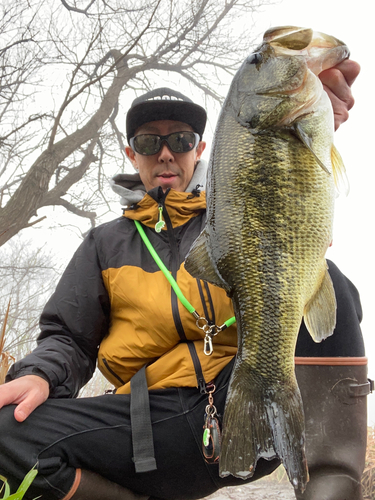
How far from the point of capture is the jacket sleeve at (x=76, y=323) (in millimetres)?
1986

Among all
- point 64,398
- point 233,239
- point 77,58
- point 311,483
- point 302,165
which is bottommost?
point 311,483

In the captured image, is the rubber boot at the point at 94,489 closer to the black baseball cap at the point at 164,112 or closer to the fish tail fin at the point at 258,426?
the fish tail fin at the point at 258,426

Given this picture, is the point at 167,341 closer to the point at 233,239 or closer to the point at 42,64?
the point at 233,239

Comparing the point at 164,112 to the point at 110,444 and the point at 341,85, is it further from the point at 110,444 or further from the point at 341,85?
the point at 110,444

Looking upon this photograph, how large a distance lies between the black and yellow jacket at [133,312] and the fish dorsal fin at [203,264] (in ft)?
1.30

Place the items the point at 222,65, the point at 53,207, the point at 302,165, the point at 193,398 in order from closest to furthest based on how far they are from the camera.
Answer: the point at 302,165, the point at 193,398, the point at 53,207, the point at 222,65

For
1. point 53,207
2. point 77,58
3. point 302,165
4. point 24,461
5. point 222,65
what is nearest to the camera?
point 302,165

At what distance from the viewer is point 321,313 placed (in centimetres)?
152

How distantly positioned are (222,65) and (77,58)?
4292 mm

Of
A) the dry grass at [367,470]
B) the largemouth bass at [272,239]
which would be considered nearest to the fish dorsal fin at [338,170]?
the largemouth bass at [272,239]

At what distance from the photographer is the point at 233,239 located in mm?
1499

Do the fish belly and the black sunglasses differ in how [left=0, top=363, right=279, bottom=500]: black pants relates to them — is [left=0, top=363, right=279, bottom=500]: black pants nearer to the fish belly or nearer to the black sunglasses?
the fish belly

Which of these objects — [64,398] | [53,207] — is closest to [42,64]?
[53,207]

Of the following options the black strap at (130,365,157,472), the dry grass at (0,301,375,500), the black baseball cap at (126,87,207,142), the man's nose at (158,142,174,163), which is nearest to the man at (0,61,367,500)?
the black strap at (130,365,157,472)
